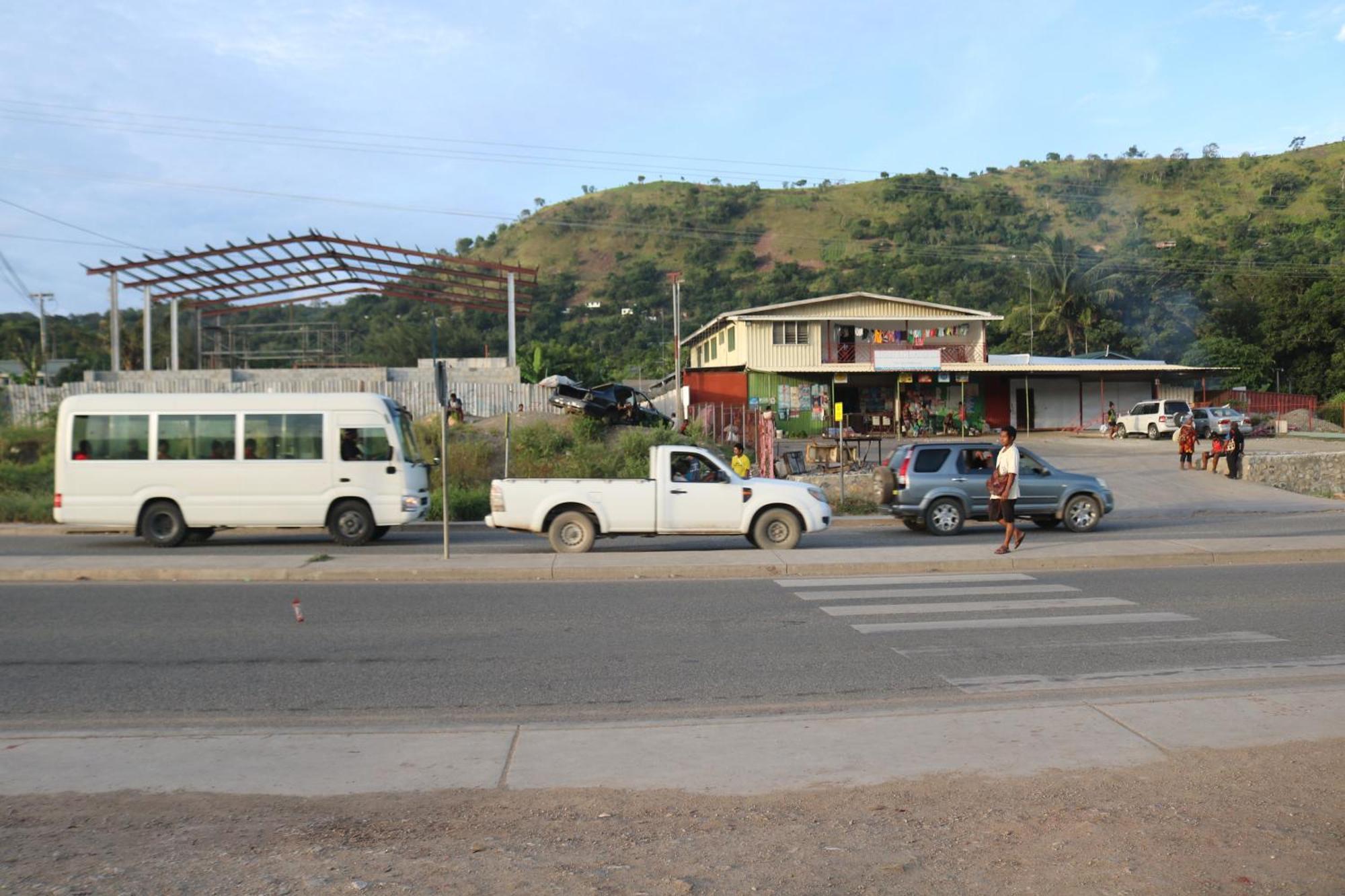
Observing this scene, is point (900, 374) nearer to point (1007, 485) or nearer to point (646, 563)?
point (1007, 485)

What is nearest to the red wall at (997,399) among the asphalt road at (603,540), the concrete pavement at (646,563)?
the asphalt road at (603,540)

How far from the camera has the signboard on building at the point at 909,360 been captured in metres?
46.1

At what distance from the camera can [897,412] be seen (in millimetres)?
46719

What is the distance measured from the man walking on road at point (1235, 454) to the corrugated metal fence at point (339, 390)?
67.1 ft

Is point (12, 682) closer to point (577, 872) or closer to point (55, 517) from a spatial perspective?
point (577, 872)

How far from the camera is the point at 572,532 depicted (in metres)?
16.4

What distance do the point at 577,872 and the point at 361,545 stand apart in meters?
14.7

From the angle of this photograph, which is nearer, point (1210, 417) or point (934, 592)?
point (934, 592)

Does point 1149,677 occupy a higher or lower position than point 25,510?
lower

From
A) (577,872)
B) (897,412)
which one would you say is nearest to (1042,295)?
(897,412)

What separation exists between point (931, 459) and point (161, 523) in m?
13.3

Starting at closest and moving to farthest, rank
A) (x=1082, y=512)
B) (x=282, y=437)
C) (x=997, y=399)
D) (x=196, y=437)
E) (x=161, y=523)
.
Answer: (x=161, y=523), (x=196, y=437), (x=282, y=437), (x=1082, y=512), (x=997, y=399)

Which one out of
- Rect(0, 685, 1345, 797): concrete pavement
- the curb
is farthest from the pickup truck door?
Rect(0, 685, 1345, 797): concrete pavement

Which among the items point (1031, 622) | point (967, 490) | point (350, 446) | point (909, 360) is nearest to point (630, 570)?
point (1031, 622)
